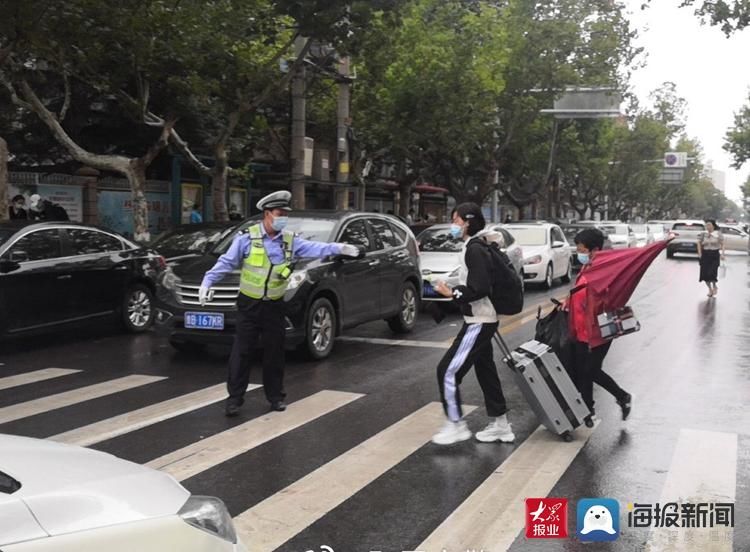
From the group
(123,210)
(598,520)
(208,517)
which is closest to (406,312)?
(598,520)

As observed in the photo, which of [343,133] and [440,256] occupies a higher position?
[343,133]

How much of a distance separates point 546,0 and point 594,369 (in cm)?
2433

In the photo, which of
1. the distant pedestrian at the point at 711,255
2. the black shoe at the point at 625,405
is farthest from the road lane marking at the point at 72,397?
the distant pedestrian at the point at 711,255

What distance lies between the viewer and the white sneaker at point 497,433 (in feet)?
19.2

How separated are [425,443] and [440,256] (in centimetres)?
860

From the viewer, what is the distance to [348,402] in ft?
23.4

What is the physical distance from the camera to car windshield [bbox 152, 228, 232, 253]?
13922 millimetres

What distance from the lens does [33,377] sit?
26.8ft

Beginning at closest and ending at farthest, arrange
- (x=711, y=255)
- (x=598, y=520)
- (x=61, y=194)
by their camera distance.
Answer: (x=598, y=520)
(x=711, y=255)
(x=61, y=194)

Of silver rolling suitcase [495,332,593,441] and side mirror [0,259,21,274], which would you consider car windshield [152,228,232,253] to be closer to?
side mirror [0,259,21,274]

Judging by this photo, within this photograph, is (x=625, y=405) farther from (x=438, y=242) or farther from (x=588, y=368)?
(x=438, y=242)

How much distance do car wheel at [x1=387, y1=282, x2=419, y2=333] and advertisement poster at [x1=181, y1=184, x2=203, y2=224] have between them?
590 inches

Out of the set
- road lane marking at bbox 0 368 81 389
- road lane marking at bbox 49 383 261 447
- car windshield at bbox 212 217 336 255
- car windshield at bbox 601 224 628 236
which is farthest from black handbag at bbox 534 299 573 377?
car windshield at bbox 601 224 628 236

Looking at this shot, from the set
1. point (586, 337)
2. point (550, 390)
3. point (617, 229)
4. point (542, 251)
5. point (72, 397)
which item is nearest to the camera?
point (550, 390)
